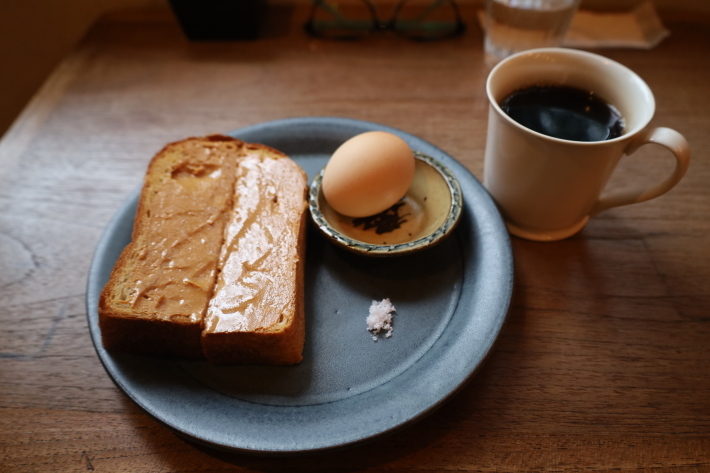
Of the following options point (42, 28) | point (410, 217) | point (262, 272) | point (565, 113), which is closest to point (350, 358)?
point (262, 272)

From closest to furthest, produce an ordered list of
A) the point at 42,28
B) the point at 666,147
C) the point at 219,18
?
the point at 666,147 → the point at 219,18 → the point at 42,28

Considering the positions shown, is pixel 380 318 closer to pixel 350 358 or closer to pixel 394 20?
pixel 350 358

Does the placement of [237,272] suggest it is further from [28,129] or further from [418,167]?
[28,129]

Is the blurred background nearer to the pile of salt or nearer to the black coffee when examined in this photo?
the black coffee

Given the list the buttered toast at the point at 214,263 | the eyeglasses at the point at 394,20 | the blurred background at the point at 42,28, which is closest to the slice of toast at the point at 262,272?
the buttered toast at the point at 214,263

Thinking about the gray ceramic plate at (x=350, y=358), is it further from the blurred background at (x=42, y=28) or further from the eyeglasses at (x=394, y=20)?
the blurred background at (x=42, y=28)

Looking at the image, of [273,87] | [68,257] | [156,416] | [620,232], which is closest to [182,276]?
[156,416]
